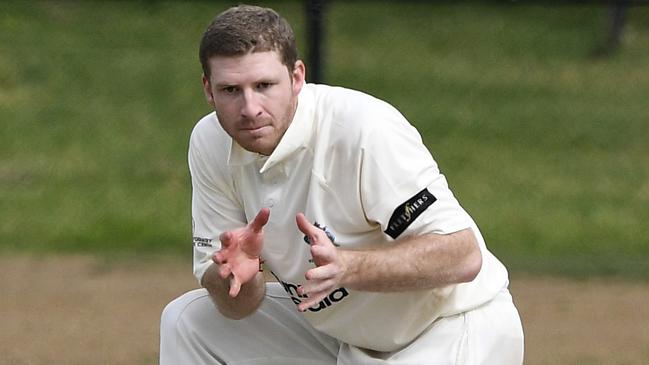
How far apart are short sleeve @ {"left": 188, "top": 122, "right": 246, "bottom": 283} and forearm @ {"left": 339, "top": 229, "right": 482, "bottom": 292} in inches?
22.6

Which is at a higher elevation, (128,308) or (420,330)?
(420,330)

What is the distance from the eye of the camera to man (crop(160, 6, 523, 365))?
3385 mm

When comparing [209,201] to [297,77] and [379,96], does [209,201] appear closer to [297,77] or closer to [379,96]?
[297,77]

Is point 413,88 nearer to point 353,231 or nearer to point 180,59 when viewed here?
point 180,59

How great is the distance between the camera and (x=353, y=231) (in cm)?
356

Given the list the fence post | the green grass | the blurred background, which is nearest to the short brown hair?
the blurred background

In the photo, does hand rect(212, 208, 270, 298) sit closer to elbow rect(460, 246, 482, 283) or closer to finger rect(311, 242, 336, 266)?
A: finger rect(311, 242, 336, 266)

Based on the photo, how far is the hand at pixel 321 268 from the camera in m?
3.12

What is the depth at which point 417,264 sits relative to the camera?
3352 mm

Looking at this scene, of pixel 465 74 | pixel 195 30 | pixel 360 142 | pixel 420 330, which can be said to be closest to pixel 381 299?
pixel 420 330

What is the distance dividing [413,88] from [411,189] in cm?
702

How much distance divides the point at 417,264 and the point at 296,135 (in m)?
0.47

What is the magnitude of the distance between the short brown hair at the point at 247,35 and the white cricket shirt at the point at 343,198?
0.62ft

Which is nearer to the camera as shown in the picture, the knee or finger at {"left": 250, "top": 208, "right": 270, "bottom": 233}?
finger at {"left": 250, "top": 208, "right": 270, "bottom": 233}
